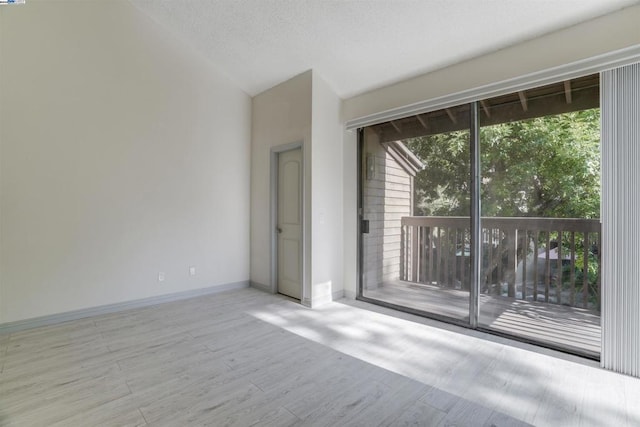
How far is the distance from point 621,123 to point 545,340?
6.32 feet

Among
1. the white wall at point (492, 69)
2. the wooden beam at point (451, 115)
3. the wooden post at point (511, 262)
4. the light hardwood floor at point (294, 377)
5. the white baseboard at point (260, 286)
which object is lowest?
the light hardwood floor at point (294, 377)

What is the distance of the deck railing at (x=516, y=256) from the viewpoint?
2664 millimetres

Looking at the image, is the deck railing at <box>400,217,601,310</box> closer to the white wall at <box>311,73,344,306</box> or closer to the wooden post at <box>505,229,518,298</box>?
the wooden post at <box>505,229,518,298</box>

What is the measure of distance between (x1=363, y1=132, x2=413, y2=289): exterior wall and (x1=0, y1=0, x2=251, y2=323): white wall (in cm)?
212

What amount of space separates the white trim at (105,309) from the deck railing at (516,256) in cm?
281

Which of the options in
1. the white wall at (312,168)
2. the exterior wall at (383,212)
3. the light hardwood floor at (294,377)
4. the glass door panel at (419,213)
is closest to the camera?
the light hardwood floor at (294,377)

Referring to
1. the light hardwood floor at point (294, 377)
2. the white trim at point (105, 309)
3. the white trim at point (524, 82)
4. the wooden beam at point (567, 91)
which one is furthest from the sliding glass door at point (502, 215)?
the white trim at point (105, 309)

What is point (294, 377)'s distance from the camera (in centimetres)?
234

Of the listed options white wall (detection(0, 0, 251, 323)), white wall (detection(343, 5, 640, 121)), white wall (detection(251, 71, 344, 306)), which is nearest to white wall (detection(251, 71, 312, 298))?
white wall (detection(251, 71, 344, 306))

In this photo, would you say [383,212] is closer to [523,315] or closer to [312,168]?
[312,168]

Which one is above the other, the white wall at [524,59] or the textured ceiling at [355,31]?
the textured ceiling at [355,31]

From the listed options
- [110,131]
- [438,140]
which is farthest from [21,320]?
[438,140]

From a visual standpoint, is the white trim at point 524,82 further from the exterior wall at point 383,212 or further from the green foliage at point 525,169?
the exterior wall at point 383,212

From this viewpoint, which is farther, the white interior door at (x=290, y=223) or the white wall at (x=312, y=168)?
the white interior door at (x=290, y=223)
